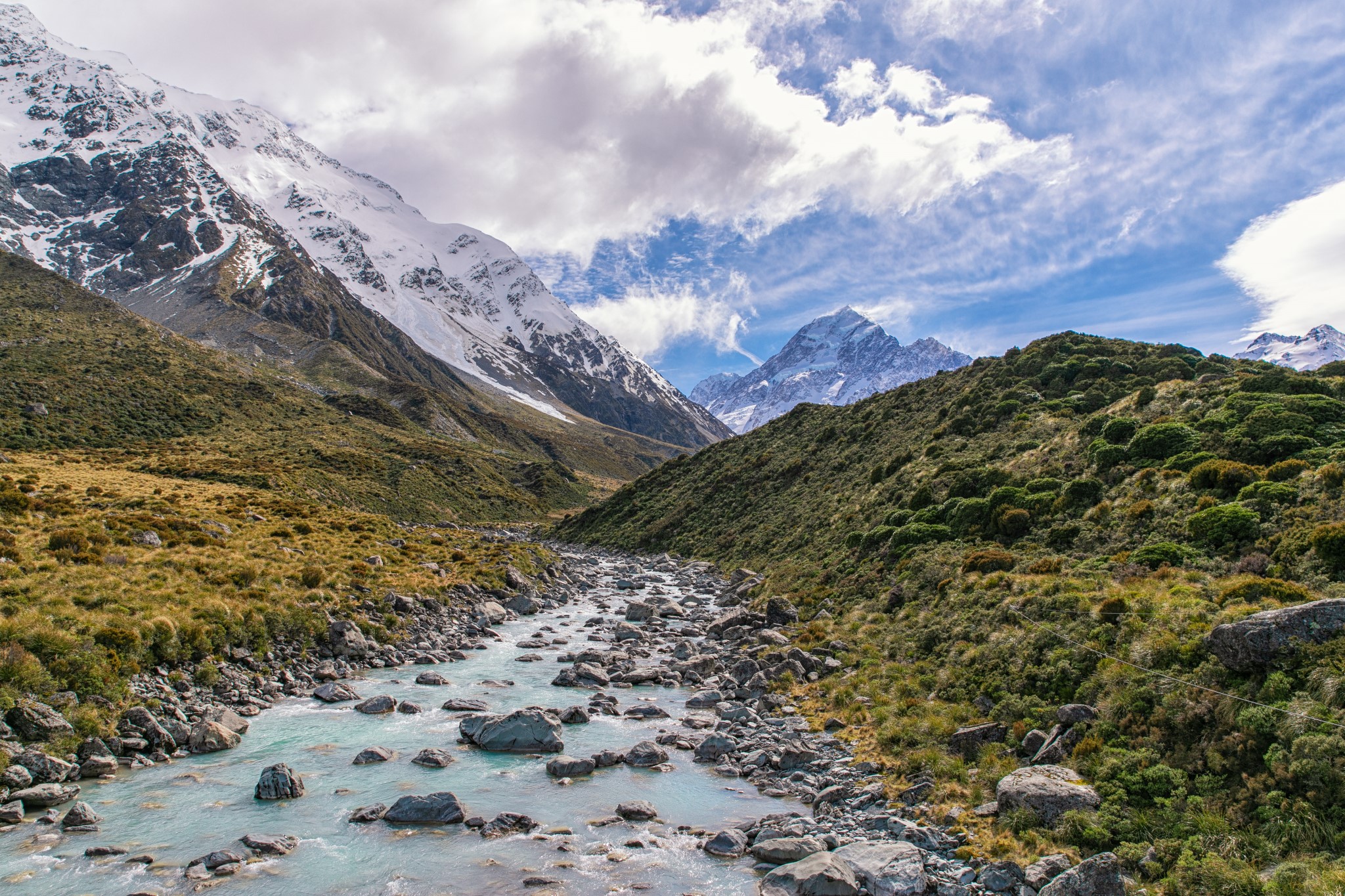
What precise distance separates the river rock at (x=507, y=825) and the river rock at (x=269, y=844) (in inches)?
158

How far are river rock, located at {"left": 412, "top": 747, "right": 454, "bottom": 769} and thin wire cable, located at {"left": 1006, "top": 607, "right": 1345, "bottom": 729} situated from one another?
1902 cm

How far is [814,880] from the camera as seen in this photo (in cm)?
1235

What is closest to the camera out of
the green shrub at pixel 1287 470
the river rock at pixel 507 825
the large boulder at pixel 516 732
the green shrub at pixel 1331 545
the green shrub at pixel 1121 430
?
the river rock at pixel 507 825

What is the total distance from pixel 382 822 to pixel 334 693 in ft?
34.1

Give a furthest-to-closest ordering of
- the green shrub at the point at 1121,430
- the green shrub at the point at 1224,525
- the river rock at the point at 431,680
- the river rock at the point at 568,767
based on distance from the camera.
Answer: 1. the green shrub at the point at 1121,430
2. the river rock at the point at 431,680
3. the green shrub at the point at 1224,525
4. the river rock at the point at 568,767

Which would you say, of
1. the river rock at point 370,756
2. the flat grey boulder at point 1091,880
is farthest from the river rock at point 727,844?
the river rock at point 370,756

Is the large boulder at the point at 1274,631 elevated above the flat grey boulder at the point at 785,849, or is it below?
above

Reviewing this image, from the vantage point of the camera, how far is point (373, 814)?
15.0 meters

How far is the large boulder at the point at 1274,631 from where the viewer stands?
43.4ft

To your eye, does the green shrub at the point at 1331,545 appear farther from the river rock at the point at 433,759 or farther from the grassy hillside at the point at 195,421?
the grassy hillside at the point at 195,421

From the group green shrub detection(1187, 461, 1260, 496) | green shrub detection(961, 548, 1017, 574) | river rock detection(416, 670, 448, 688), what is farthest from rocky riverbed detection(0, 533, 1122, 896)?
green shrub detection(1187, 461, 1260, 496)

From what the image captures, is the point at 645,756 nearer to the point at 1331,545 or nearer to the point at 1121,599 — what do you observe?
the point at 1121,599

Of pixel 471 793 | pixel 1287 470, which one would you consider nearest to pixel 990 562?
pixel 1287 470

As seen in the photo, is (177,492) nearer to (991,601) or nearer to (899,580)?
(899,580)
